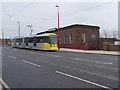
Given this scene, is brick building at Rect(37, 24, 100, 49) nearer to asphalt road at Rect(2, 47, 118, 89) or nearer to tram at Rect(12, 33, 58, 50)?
tram at Rect(12, 33, 58, 50)

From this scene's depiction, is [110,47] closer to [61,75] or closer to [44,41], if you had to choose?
[44,41]

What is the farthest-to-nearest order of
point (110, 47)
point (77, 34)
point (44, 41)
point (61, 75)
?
point (77, 34)
point (110, 47)
point (44, 41)
point (61, 75)

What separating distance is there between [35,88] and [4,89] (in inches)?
48.0

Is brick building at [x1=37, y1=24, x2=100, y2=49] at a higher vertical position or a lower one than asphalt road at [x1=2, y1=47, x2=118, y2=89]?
higher

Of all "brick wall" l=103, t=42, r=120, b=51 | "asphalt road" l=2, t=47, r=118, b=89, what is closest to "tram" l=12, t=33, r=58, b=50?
"brick wall" l=103, t=42, r=120, b=51

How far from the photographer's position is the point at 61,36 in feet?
136

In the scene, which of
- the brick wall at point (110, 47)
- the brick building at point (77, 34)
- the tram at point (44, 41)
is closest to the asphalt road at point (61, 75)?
the tram at point (44, 41)

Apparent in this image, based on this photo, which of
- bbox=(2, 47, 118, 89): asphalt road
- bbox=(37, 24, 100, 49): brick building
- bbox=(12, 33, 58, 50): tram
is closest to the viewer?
bbox=(2, 47, 118, 89): asphalt road

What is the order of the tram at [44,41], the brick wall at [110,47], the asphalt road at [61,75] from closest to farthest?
the asphalt road at [61,75], the brick wall at [110,47], the tram at [44,41]


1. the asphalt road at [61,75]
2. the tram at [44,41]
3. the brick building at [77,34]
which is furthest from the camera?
the brick building at [77,34]

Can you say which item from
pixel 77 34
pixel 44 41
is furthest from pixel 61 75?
pixel 77 34

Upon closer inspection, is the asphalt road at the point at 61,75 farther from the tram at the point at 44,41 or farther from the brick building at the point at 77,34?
the brick building at the point at 77,34

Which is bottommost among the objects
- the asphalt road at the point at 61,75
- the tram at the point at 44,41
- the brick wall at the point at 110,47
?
the asphalt road at the point at 61,75

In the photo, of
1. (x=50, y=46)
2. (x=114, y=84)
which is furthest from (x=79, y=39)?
(x=114, y=84)
